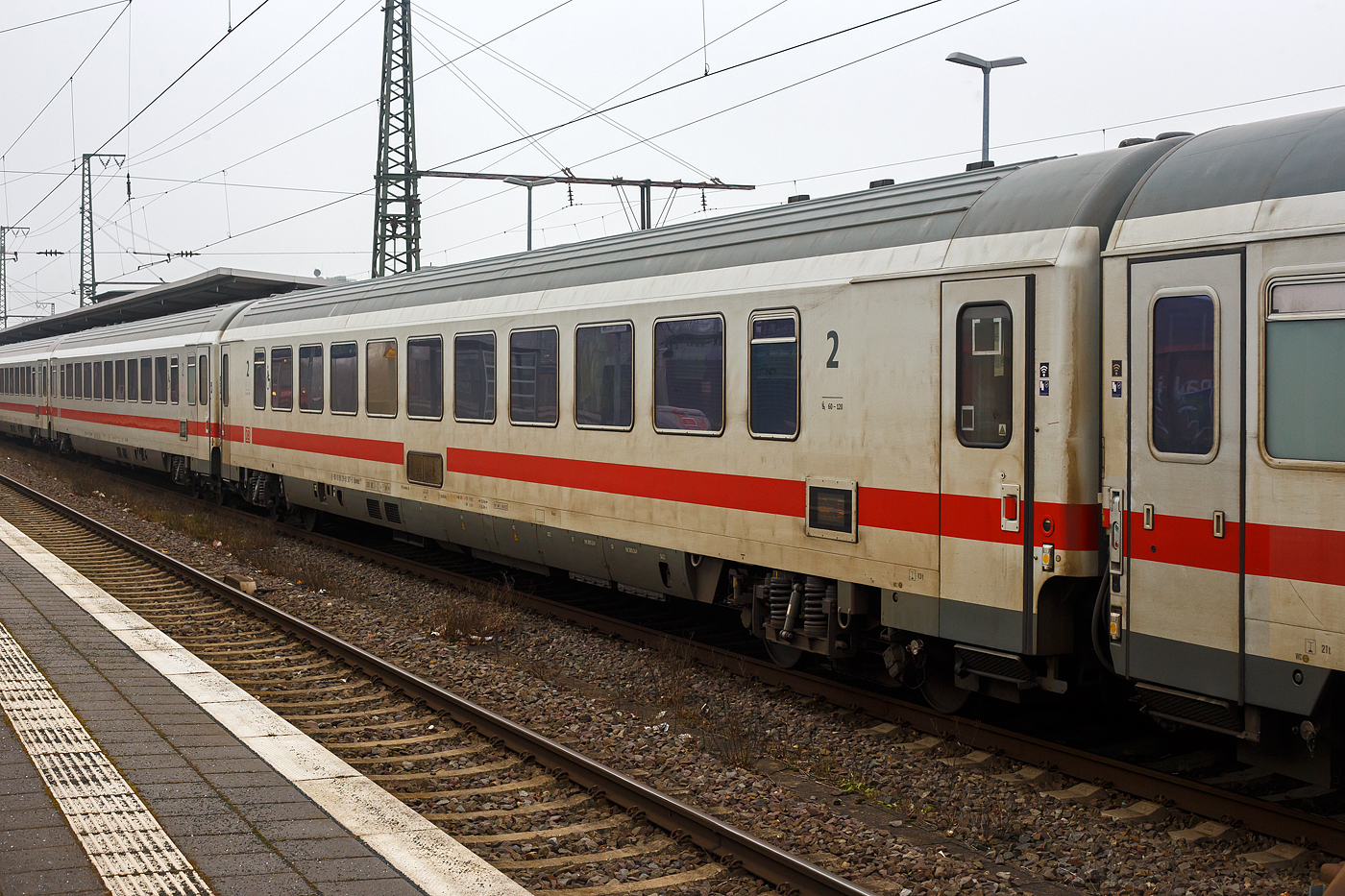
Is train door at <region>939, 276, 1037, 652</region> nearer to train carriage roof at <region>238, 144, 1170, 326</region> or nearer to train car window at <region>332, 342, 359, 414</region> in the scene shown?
train carriage roof at <region>238, 144, 1170, 326</region>

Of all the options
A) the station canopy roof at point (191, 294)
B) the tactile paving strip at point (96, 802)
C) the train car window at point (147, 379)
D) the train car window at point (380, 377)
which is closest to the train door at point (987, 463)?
the tactile paving strip at point (96, 802)

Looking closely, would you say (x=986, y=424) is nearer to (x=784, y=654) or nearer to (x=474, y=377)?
(x=784, y=654)

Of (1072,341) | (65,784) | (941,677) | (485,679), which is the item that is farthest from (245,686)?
(1072,341)

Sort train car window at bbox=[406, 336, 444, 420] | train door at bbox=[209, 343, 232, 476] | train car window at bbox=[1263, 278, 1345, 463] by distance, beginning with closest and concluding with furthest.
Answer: train car window at bbox=[1263, 278, 1345, 463]
train car window at bbox=[406, 336, 444, 420]
train door at bbox=[209, 343, 232, 476]

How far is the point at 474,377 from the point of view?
490 inches

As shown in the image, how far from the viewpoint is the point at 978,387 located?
6.88 metres

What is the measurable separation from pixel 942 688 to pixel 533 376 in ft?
18.0

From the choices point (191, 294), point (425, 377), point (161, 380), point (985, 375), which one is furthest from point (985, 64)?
point (191, 294)

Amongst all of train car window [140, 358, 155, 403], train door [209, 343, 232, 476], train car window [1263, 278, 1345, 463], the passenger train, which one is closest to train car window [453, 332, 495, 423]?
the passenger train

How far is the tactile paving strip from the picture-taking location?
4.66 meters

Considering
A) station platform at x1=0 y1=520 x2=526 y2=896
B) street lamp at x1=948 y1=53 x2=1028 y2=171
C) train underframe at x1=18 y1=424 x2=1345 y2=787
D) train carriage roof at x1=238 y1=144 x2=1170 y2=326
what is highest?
street lamp at x1=948 y1=53 x2=1028 y2=171

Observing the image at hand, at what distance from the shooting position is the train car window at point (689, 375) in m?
9.01

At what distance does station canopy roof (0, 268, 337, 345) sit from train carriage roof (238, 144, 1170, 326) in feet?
42.8

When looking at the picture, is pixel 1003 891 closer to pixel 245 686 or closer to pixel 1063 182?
pixel 1063 182
